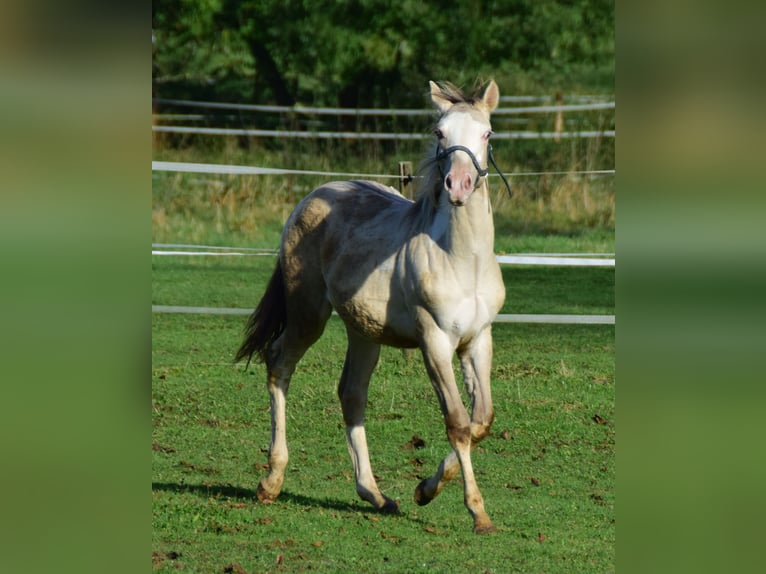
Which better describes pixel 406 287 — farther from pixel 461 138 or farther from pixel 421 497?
pixel 421 497

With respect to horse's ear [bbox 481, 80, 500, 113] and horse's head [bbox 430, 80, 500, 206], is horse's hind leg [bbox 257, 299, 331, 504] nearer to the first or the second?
horse's head [bbox 430, 80, 500, 206]

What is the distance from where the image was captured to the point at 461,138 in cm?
412

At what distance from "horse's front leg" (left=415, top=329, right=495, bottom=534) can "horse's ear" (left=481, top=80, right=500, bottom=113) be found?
973 millimetres

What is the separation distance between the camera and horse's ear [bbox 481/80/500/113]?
4.34 m

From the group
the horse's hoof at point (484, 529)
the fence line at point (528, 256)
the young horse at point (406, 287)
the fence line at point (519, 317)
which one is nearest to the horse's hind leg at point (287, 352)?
the young horse at point (406, 287)

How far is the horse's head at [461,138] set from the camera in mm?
4000

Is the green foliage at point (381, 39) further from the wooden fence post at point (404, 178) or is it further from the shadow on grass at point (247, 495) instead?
the shadow on grass at point (247, 495)

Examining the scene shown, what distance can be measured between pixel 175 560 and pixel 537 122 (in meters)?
14.7

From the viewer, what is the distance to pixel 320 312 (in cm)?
511

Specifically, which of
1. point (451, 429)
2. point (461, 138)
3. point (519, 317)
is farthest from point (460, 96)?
point (519, 317)

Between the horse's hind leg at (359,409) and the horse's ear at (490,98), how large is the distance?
4.36 feet

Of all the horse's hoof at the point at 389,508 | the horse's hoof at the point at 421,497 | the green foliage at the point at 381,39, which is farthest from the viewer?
the green foliage at the point at 381,39
